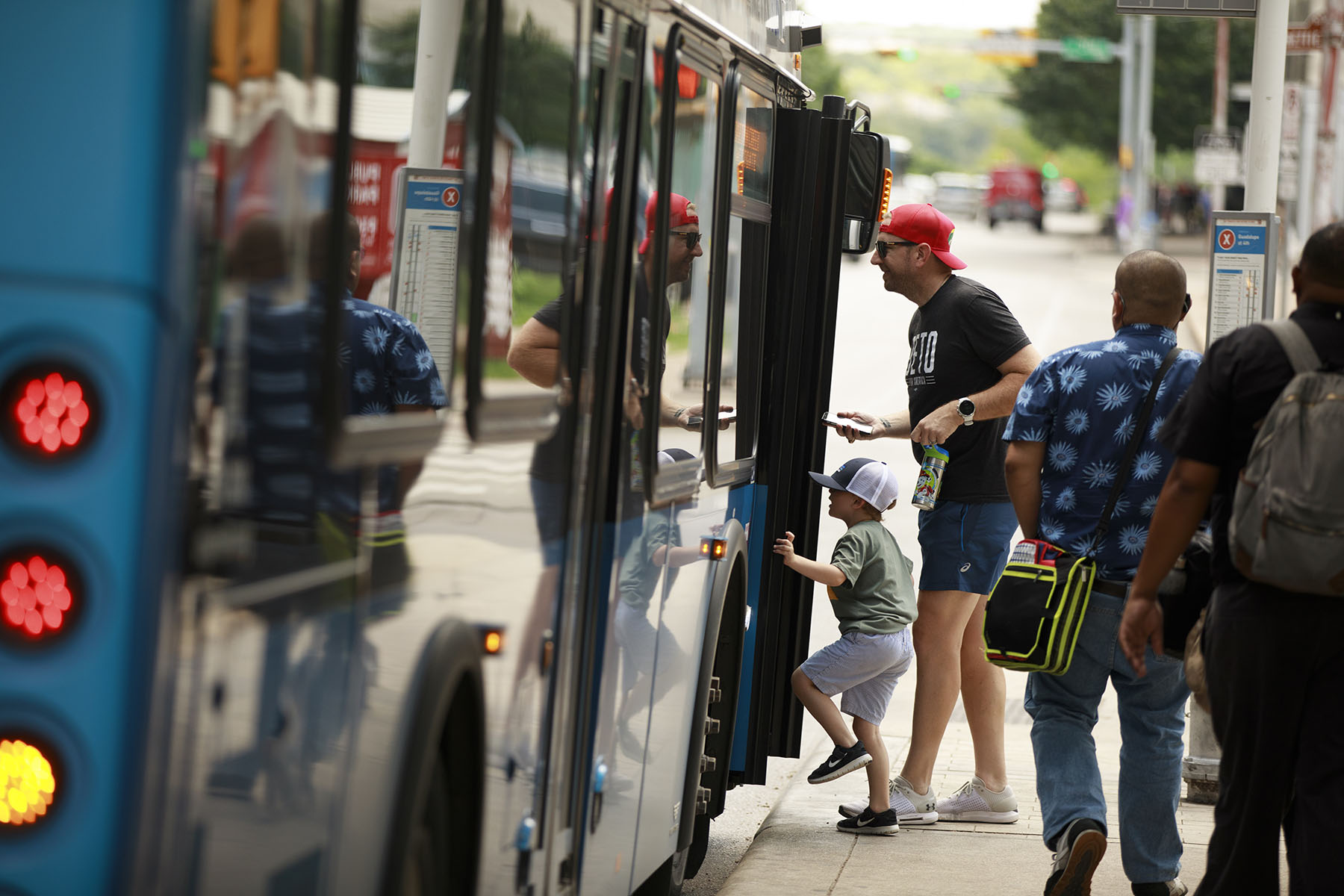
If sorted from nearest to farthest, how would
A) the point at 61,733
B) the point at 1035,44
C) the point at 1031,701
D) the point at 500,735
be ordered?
the point at 61,733
the point at 500,735
the point at 1031,701
the point at 1035,44

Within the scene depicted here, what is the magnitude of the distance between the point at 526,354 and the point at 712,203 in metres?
1.58

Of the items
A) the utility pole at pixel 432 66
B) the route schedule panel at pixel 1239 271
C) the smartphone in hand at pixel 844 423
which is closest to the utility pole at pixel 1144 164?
the route schedule panel at pixel 1239 271

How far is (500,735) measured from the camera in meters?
3.18

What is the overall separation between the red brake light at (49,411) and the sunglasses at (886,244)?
458cm

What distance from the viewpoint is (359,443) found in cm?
247

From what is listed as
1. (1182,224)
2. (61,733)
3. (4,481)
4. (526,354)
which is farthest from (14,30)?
(1182,224)

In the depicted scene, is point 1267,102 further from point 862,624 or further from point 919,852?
point 919,852

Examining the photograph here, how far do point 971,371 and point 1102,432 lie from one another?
128 centimetres

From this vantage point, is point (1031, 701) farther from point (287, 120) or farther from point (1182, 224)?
point (1182, 224)

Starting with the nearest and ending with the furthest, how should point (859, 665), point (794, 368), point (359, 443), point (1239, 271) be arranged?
point (359, 443)
point (794, 368)
point (859, 665)
point (1239, 271)

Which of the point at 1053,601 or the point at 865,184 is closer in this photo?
the point at 1053,601

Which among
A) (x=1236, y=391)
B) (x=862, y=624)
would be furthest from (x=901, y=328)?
(x=1236, y=391)

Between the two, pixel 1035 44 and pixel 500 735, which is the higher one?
pixel 1035 44

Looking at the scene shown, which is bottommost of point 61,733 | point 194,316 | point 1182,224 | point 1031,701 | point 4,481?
point 1031,701
